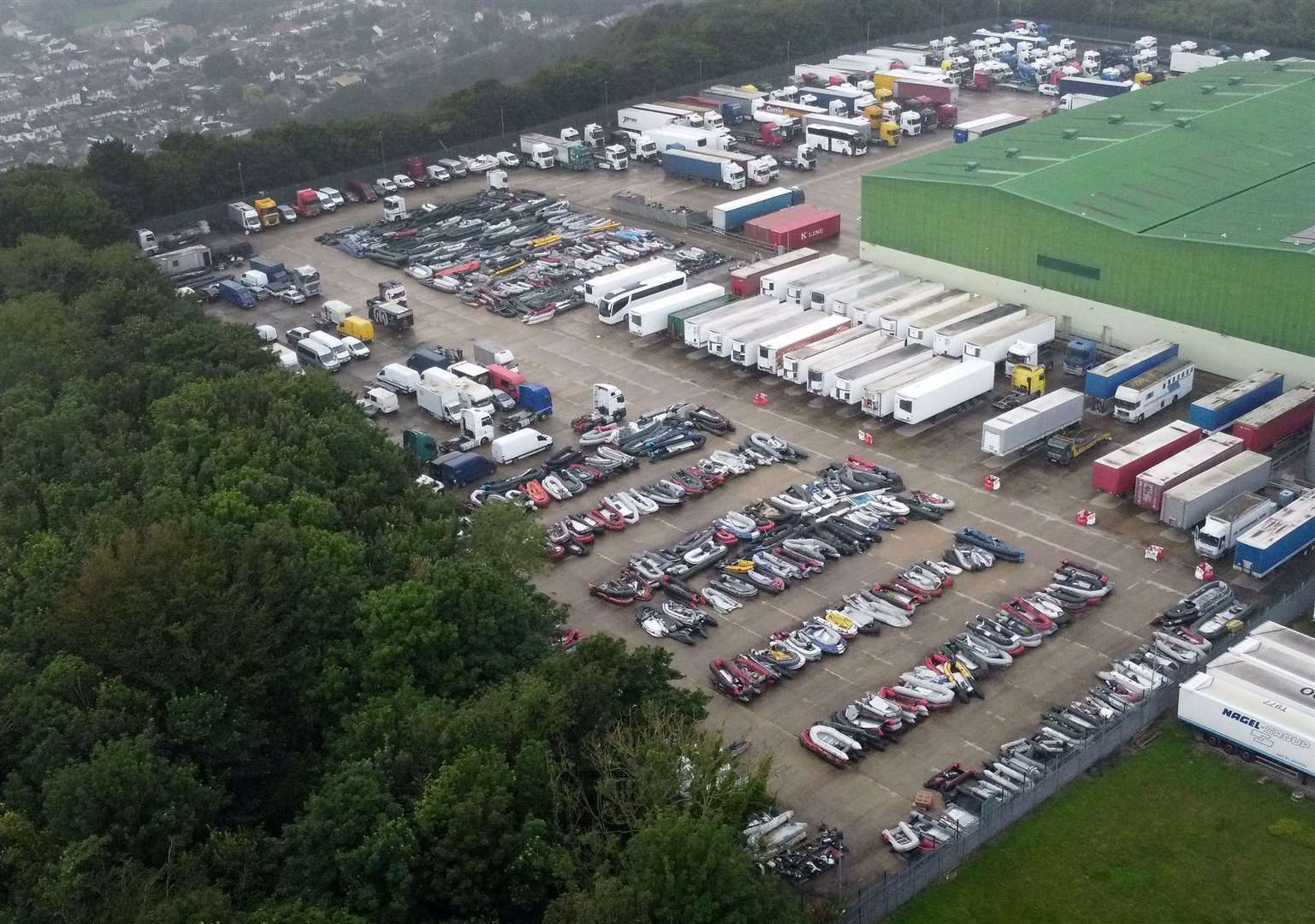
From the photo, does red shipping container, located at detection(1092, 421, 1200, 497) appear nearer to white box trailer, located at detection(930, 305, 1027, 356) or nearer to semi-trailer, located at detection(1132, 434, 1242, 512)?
semi-trailer, located at detection(1132, 434, 1242, 512)

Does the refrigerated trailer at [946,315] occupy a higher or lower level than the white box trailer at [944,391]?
higher

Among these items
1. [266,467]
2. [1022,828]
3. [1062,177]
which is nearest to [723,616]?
[1022,828]

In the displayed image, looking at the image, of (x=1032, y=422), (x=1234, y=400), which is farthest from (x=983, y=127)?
(x=1032, y=422)

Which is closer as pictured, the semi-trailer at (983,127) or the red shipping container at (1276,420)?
the red shipping container at (1276,420)

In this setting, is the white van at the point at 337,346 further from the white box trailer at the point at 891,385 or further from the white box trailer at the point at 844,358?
the white box trailer at the point at 891,385

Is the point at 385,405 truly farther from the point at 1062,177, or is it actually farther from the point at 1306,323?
the point at 1306,323

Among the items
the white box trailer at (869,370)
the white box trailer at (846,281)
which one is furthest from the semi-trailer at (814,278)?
the white box trailer at (869,370)

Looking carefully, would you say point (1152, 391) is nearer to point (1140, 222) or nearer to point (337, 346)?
point (1140, 222)
